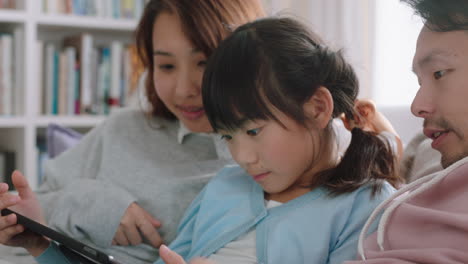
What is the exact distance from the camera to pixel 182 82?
48.1 inches

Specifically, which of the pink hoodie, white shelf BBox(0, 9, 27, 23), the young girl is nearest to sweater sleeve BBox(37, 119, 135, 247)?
the young girl

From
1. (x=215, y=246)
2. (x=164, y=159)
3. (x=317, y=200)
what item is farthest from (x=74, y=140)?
(x=317, y=200)

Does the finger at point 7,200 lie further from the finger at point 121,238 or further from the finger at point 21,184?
the finger at point 121,238

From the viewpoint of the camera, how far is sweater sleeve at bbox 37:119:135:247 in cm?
122

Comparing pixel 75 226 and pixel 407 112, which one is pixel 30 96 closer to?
pixel 75 226

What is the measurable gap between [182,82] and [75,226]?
395 millimetres

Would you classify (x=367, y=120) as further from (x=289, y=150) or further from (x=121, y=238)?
(x=121, y=238)

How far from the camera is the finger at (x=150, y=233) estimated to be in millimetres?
1205

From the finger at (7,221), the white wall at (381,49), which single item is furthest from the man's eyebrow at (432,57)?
the white wall at (381,49)

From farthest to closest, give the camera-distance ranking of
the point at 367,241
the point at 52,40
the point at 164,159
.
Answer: the point at 52,40 → the point at 164,159 → the point at 367,241

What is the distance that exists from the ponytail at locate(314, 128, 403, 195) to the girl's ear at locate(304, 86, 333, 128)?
0.28 feet

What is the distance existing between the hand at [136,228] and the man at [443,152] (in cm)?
54

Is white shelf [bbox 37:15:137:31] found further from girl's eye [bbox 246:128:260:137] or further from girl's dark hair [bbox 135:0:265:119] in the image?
girl's eye [bbox 246:128:260:137]

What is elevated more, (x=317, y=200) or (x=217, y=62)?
(x=217, y=62)
